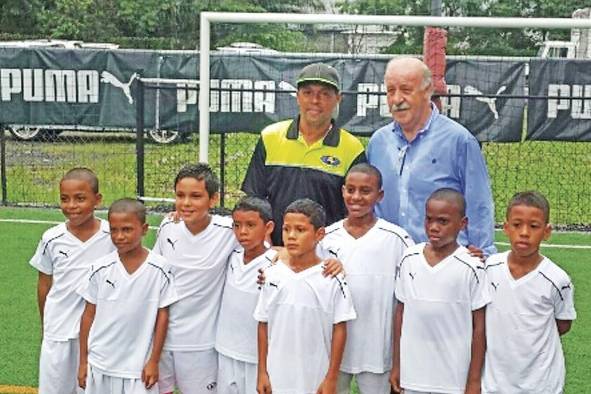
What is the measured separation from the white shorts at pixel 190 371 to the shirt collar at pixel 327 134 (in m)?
0.99

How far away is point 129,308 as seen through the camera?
3.98 meters

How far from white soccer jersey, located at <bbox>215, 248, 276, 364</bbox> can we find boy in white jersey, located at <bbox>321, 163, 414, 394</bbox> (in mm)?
336

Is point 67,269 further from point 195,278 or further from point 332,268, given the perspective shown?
point 332,268

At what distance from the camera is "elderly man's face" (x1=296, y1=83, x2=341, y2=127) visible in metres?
4.01

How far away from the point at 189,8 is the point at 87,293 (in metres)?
22.9

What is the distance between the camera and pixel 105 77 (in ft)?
35.5

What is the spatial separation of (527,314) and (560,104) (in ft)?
21.9

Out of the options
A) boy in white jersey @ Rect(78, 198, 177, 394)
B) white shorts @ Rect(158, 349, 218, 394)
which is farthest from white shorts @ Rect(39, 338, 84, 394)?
white shorts @ Rect(158, 349, 218, 394)

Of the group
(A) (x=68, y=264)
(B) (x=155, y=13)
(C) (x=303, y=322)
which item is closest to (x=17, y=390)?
(A) (x=68, y=264)

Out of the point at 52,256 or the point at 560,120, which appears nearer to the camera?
the point at 52,256

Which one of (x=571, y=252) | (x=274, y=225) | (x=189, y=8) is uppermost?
(x=189, y=8)

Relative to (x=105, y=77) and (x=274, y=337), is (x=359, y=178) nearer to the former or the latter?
(x=274, y=337)

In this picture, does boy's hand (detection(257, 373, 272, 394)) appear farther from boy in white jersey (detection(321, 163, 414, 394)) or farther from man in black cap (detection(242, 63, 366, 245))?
man in black cap (detection(242, 63, 366, 245))

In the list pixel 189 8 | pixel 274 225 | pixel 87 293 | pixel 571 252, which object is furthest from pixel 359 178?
pixel 189 8
